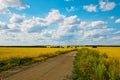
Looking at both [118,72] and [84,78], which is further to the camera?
[84,78]

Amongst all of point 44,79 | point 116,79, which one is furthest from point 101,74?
point 44,79

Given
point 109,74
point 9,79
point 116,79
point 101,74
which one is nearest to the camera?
point 116,79

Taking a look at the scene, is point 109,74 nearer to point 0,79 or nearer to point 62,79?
point 62,79

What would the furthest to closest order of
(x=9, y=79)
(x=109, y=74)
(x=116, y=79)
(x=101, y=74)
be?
(x=9, y=79) → (x=101, y=74) → (x=109, y=74) → (x=116, y=79)

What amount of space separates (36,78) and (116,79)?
527 cm

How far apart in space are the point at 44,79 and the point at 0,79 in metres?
2.58

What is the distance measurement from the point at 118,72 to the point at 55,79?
13.2 feet

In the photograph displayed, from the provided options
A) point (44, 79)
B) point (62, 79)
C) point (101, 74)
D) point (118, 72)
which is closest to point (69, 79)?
point (62, 79)

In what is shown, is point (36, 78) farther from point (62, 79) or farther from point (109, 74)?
point (109, 74)

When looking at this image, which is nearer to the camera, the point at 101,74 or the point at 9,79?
the point at 101,74

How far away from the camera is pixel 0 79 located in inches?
501

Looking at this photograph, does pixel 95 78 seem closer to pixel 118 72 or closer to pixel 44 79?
pixel 118 72

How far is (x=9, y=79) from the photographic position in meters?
12.7

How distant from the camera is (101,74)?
11.5 meters
